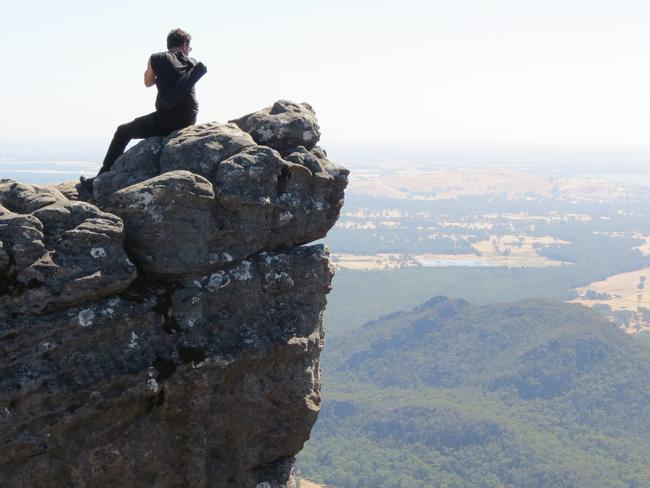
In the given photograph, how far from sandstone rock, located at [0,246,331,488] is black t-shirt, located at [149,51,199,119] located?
338cm

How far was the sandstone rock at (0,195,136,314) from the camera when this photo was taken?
1105 centimetres

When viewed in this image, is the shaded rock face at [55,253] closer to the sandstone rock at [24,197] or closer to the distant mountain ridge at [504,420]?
the sandstone rock at [24,197]

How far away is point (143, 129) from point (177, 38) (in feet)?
6.02

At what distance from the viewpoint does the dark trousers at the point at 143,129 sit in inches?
566

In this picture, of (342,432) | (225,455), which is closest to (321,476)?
(342,432)

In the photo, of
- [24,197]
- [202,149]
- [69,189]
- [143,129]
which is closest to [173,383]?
[24,197]

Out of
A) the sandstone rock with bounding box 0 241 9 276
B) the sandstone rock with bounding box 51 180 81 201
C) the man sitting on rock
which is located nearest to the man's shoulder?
the man sitting on rock

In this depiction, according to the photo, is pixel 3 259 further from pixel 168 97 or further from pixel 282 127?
pixel 282 127

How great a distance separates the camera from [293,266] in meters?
13.7

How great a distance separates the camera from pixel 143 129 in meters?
14.4

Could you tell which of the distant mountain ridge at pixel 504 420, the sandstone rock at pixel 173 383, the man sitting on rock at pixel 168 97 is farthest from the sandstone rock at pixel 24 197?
the distant mountain ridge at pixel 504 420

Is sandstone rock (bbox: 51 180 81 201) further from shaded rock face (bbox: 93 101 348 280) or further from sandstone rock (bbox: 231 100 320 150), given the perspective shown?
sandstone rock (bbox: 231 100 320 150)

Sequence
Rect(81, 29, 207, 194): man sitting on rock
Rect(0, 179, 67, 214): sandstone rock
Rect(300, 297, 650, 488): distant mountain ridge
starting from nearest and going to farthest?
1. Rect(0, 179, 67, 214): sandstone rock
2. Rect(81, 29, 207, 194): man sitting on rock
3. Rect(300, 297, 650, 488): distant mountain ridge

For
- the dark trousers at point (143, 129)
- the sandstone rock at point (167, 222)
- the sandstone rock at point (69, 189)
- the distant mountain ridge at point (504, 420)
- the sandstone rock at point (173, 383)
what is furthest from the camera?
the distant mountain ridge at point (504, 420)
